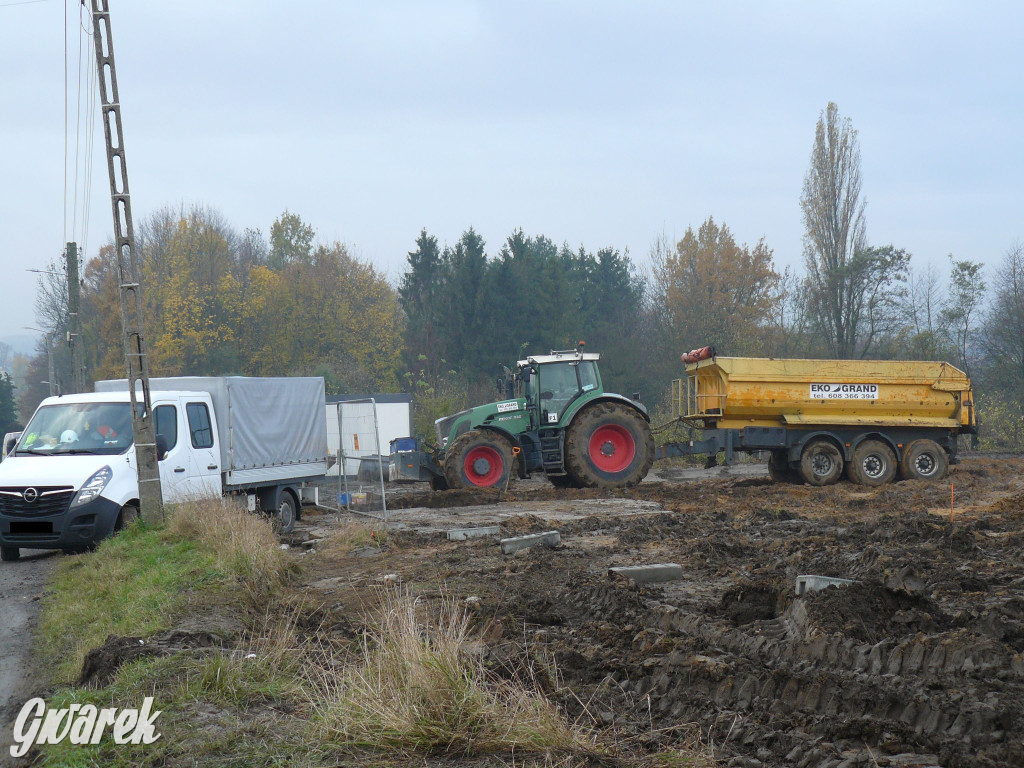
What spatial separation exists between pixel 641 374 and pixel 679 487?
27.5 metres

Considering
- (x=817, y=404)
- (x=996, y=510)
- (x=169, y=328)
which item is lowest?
(x=996, y=510)

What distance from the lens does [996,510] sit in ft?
48.6

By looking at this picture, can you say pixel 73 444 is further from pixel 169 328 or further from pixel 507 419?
pixel 169 328

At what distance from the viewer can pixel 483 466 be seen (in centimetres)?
1988

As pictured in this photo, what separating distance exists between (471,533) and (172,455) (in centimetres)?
447

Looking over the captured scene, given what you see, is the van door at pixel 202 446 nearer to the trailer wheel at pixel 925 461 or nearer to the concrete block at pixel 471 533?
the concrete block at pixel 471 533

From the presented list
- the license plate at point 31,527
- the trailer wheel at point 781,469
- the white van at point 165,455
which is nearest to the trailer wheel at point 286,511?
the white van at point 165,455

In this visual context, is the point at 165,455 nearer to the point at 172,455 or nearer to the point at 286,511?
the point at 172,455

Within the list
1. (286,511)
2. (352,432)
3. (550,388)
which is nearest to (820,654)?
(286,511)

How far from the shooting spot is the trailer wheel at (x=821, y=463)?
816 inches

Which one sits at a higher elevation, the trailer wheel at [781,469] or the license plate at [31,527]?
the license plate at [31,527]

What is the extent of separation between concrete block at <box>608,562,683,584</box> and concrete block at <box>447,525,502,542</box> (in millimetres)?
4234

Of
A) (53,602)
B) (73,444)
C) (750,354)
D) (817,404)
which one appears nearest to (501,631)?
(53,602)

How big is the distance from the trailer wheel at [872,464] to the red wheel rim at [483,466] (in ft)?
25.3
